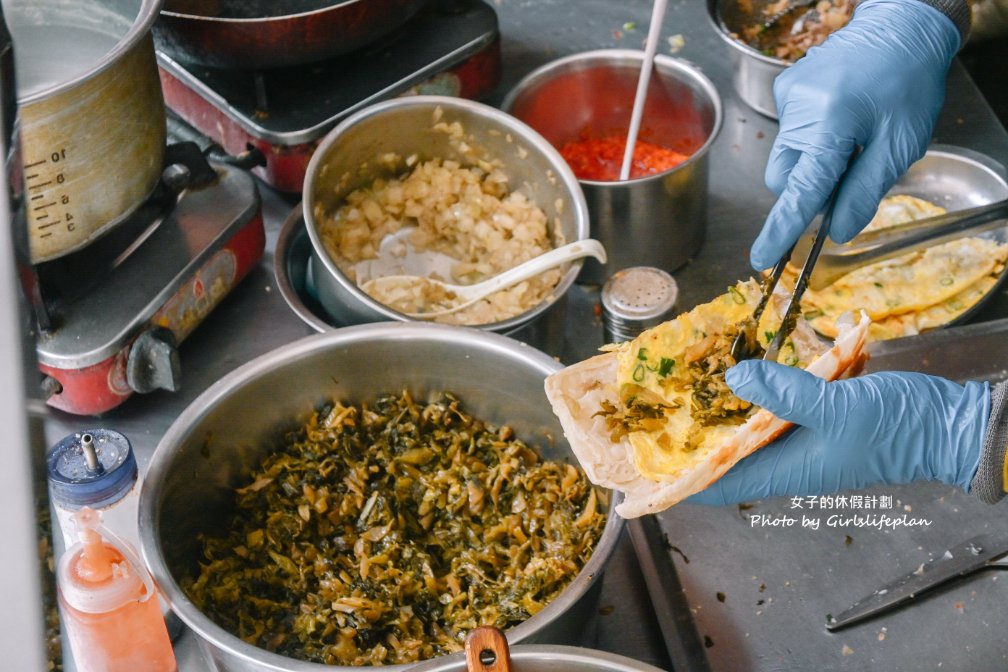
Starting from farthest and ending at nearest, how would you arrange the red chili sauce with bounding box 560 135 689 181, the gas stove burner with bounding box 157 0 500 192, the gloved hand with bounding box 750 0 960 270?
the red chili sauce with bounding box 560 135 689 181, the gas stove burner with bounding box 157 0 500 192, the gloved hand with bounding box 750 0 960 270

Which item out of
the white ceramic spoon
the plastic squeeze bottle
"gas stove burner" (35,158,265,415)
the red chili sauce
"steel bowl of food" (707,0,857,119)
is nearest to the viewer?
the plastic squeeze bottle

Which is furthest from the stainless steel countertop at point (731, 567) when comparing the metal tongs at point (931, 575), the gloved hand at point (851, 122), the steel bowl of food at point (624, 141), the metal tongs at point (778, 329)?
the gloved hand at point (851, 122)

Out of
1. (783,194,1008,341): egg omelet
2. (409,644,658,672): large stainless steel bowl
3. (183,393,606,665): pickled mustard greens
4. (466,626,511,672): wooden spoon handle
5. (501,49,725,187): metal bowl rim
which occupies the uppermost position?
(501,49,725,187): metal bowl rim

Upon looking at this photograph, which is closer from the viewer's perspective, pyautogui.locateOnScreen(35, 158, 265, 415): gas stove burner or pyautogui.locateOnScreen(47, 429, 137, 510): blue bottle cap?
pyautogui.locateOnScreen(47, 429, 137, 510): blue bottle cap

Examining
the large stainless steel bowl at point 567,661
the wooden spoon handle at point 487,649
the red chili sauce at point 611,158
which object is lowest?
the red chili sauce at point 611,158

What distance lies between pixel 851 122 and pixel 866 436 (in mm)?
678

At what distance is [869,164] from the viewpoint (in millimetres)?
2078

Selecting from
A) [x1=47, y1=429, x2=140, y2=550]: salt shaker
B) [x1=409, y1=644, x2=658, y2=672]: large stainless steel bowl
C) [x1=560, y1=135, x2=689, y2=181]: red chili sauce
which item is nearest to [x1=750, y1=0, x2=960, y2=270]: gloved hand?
[x1=560, y1=135, x2=689, y2=181]: red chili sauce

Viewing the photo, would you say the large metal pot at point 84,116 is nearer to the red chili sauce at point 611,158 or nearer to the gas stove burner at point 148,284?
the gas stove burner at point 148,284

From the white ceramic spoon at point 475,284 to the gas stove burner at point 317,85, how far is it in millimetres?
440

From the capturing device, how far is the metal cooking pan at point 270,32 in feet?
7.71

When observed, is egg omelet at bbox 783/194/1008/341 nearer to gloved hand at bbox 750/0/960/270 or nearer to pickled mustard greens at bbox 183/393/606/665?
gloved hand at bbox 750/0/960/270

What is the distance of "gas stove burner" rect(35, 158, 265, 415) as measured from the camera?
2.15m

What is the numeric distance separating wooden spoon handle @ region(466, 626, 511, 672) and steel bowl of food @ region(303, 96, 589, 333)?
1071 millimetres
